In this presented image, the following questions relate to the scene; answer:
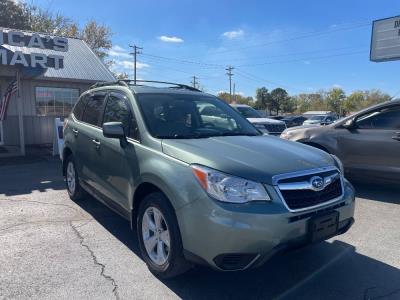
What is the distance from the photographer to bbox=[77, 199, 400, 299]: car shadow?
3336 mm

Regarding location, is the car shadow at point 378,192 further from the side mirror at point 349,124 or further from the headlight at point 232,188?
the headlight at point 232,188

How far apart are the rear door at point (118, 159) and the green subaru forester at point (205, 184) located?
1cm

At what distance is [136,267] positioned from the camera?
382cm

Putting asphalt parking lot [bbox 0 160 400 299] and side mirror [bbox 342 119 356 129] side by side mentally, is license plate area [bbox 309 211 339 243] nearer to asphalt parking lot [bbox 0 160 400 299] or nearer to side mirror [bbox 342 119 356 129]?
asphalt parking lot [bbox 0 160 400 299]

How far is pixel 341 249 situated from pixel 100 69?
13.2m

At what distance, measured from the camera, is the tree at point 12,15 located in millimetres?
32844

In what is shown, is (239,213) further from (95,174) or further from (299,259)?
(95,174)

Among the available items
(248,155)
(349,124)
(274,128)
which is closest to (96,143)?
(248,155)

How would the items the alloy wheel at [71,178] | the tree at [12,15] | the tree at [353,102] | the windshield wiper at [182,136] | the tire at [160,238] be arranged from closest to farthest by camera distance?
the tire at [160,238]
the windshield wiper at [182,136]
the alloy wheel at [71,178]
the tree at [12,15]
the tree at [353,102]

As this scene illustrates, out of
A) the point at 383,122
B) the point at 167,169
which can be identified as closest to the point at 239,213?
the point at 167,169

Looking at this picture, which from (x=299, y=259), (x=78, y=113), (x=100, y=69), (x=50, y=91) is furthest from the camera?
(x=100, y=69)

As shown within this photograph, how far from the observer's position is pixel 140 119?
4.05 m

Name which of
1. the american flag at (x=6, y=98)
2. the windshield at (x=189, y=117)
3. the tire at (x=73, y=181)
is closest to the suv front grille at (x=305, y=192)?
the windshield at (x=189, y=117)

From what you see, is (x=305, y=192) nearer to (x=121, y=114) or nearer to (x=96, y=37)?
(x=121, y=114)
